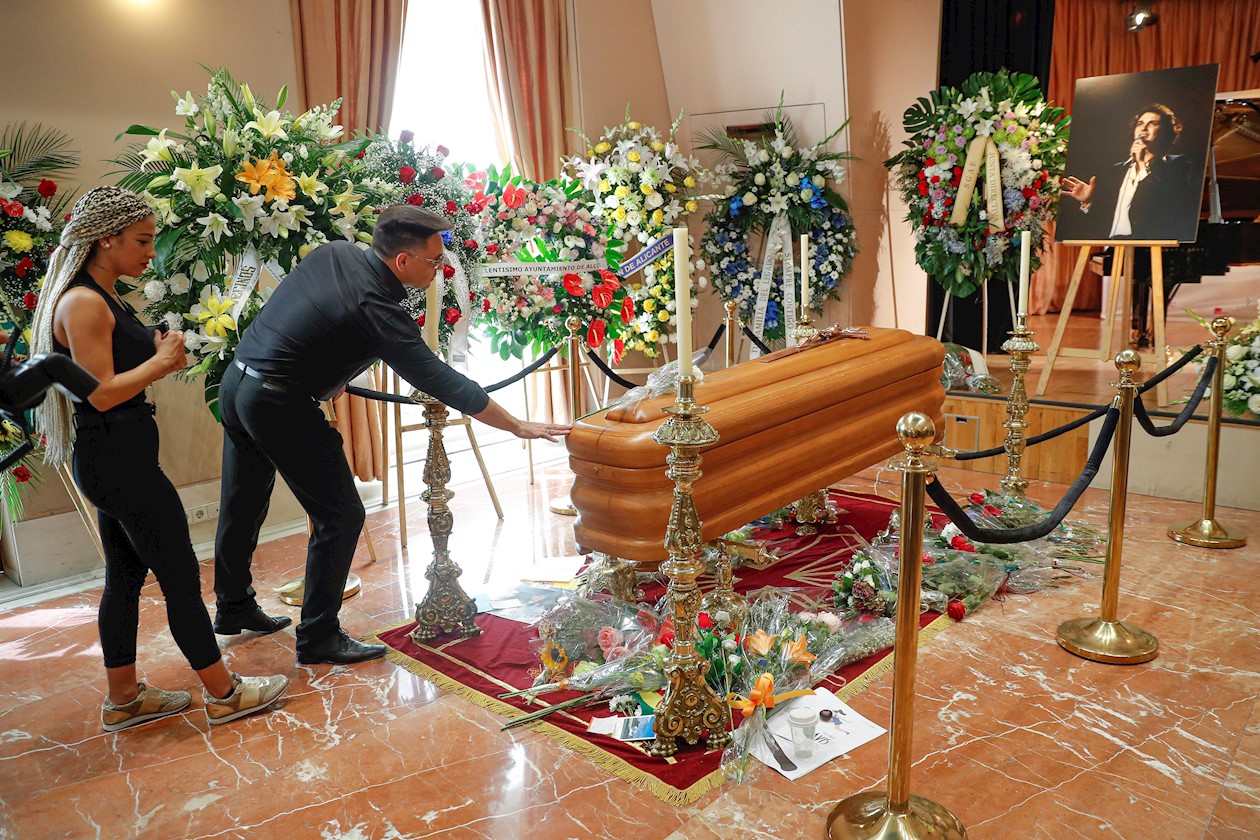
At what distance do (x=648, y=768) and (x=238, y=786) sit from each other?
1116 millimetres

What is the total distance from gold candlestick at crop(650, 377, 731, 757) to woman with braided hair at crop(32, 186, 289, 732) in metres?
1.41

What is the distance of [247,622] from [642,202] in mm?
3107

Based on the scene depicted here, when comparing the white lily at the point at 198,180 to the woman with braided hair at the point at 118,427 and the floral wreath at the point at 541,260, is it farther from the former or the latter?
the floral wreath at the point at 541,260

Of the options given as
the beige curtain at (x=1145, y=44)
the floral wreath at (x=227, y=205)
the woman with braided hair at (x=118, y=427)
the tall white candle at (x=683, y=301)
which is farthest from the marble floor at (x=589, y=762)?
the beige curtain at (x=1145, y=44)

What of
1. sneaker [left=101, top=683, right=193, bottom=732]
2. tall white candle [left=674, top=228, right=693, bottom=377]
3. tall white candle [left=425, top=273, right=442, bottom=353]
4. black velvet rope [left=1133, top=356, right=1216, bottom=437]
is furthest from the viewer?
black velvet rope [left=1133, top=356, right=1216, bottom=437]

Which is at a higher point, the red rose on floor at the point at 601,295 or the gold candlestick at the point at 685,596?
the red rose on floor at the point at 601,295

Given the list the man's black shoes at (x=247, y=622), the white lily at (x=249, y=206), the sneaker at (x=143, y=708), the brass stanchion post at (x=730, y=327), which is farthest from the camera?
the brass stanchion post at (x=730, y=327)

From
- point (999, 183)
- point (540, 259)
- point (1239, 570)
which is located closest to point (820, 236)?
point (999, 183)

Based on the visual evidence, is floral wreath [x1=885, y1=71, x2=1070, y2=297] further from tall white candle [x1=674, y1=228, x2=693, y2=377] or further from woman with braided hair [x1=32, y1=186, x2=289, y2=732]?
woman with braided hair [x1=32, y1=186, x2=289, y2=732]

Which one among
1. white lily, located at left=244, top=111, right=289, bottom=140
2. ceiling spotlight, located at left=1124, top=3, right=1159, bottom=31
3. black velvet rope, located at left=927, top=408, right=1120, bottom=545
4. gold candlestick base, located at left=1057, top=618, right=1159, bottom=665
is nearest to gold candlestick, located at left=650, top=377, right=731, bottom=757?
black velvet rope, located at left=927, top=408, right=1120, bottom=545

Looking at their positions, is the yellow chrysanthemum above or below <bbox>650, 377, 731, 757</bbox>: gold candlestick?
above

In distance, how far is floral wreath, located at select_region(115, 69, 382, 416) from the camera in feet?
10.8

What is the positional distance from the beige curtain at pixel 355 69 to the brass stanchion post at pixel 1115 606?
3403 millimetres

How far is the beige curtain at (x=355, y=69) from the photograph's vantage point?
4801 mm
